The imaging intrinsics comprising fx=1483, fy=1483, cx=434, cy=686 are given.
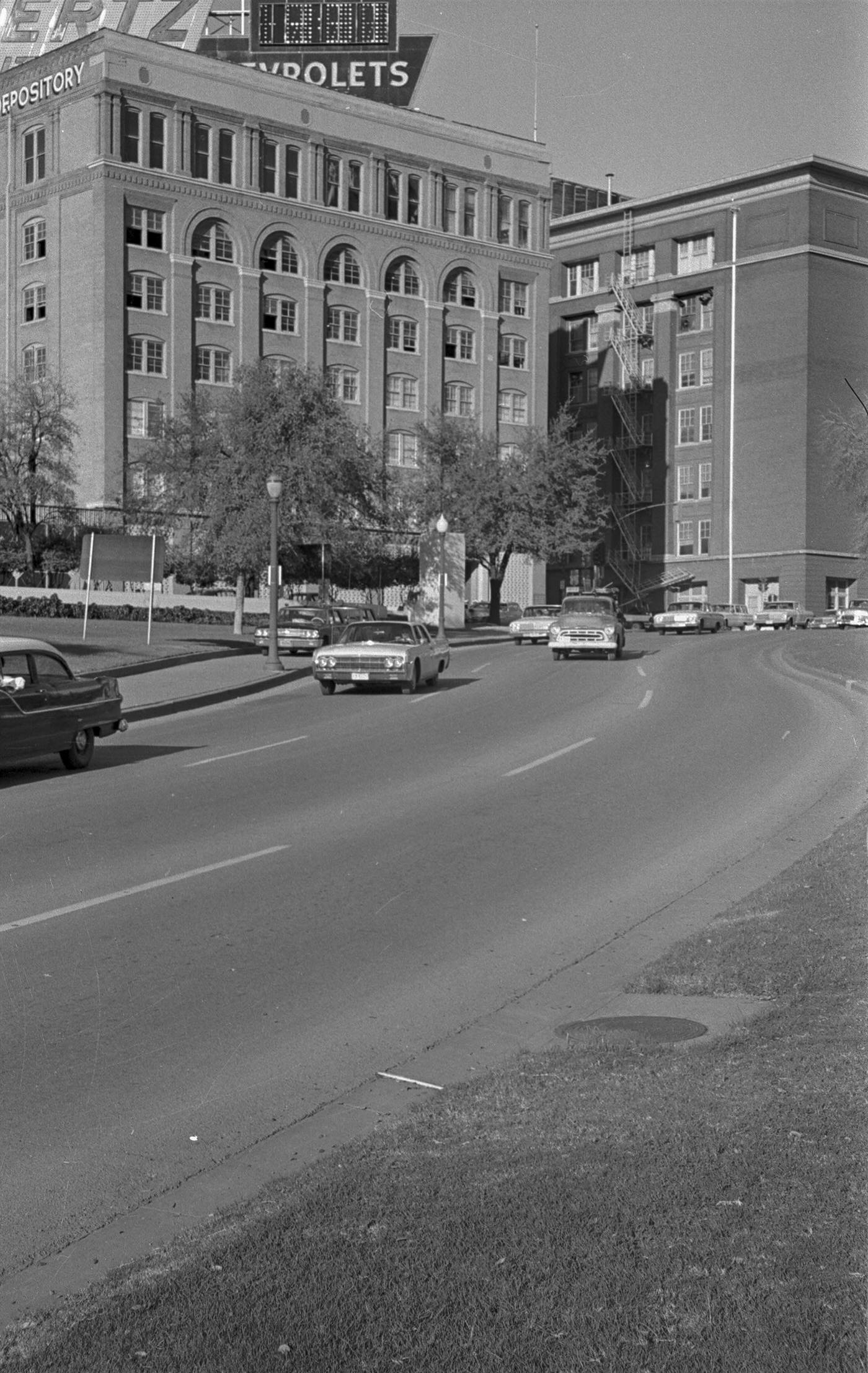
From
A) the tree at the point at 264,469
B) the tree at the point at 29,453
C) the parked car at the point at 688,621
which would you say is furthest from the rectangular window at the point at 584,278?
the tree at the point at 29,453

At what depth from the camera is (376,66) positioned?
74.4m

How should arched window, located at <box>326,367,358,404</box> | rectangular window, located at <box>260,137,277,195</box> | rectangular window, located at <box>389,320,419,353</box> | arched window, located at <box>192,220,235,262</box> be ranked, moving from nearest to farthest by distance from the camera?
arched window, located at <box>192,220,235,262</box> → rectangular window, located at <box>260,137,277,195</box> → arched window, located at <box>326,367,358,404</box> → rectangular window, located at <box>389,320,419,353</box>

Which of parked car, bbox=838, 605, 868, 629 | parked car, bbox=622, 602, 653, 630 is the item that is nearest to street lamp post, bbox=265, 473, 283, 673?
parked car, bbox=622, 602, 653, 630

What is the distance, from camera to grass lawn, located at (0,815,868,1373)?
139 inches

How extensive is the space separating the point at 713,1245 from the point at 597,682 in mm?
26023

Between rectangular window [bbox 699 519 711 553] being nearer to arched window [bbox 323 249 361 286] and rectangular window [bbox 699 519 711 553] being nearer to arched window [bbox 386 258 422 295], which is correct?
arched window [bbox 386 258 422 295]

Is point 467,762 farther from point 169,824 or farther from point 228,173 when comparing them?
point 228,173

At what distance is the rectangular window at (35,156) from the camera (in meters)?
64.4

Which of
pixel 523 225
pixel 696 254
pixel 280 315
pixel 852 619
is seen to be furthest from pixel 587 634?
pixel 696 254

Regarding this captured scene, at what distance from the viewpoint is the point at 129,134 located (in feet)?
207

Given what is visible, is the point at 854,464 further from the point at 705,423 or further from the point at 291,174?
the point at 705,423

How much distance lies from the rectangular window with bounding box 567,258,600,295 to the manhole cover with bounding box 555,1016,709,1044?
92.3 m

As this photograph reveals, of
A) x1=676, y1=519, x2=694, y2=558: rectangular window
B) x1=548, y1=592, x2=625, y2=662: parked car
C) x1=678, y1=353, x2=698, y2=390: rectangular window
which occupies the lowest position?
x1=548, y1=592, x2=625, y2=662: parked car

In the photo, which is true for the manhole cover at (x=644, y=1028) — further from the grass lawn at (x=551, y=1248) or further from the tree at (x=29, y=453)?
the tree at (x=29, y=453)
